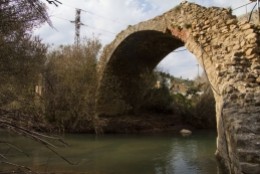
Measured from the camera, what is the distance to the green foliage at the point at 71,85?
21.7 metres

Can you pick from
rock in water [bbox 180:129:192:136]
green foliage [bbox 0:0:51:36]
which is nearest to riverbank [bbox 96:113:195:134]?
rock in water [bbox 180:129:192:136]

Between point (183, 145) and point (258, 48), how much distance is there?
7661mm

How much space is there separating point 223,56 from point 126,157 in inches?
189

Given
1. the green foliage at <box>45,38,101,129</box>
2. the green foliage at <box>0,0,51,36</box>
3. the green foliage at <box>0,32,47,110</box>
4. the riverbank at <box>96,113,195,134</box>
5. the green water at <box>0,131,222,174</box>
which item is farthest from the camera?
the riverbank at <box>96,113,195,134</box>

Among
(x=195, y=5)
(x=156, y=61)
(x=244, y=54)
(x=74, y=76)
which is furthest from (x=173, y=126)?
(x=244, y=54)

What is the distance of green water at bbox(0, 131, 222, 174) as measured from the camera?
10945mm

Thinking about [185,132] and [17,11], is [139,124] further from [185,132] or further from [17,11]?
[17,11]

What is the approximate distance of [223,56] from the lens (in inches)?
429

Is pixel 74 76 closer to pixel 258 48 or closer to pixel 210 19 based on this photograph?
pixel 210 19

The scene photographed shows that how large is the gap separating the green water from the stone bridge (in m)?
1.48

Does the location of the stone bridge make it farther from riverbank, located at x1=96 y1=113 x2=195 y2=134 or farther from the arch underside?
riverbank, located at x1=96 y1=113 x2=195 y2=134

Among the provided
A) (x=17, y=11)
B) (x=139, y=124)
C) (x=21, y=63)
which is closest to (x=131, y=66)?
(x=139, y=124)

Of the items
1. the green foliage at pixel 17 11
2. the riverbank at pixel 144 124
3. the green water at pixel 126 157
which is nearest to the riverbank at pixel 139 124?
the riverbank at pixel 144 124

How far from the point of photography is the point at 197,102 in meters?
25.7
